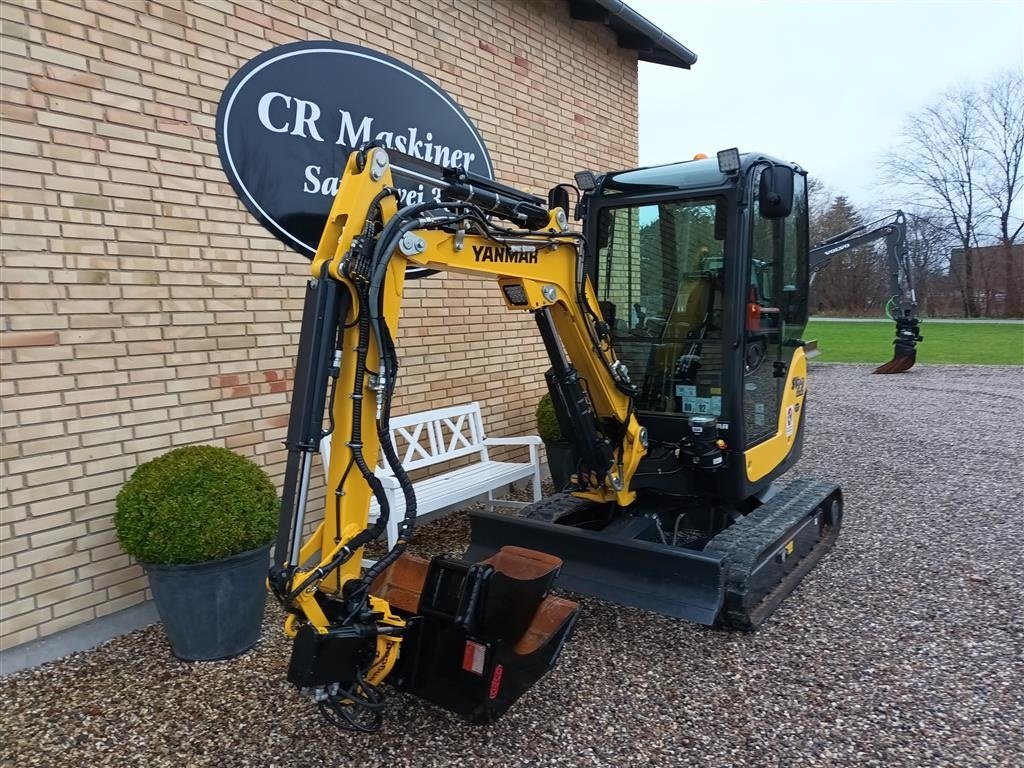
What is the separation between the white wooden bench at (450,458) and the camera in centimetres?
471

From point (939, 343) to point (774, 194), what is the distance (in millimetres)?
20271

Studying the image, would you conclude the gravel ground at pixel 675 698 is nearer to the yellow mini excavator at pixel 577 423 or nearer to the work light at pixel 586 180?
the yellow mini excavator at pixel 577 423

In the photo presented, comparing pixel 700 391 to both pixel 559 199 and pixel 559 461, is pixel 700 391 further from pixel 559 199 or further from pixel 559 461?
pixel 559 461

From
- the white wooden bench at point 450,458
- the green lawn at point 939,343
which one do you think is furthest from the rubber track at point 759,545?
the green lawn at point 939,343

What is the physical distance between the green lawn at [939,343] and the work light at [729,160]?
1486 cm

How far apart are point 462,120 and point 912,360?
12.6 m

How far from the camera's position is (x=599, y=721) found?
9.65 feet

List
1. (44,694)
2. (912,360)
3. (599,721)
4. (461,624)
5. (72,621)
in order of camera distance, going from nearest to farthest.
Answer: (461,624), (599,721), (44,694), (72,621), (912,360)

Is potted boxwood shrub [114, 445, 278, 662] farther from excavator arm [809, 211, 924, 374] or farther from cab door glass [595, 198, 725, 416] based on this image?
excavator arm [809, 211, 924, 374]

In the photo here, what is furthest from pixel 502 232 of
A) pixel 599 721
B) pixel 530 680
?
pixel 599 721

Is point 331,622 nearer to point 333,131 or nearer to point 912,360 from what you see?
point 333,131

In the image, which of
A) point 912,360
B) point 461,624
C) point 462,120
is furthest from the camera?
point 912,360

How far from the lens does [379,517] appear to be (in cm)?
273

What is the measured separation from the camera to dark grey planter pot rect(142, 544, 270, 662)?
335 centimetres
